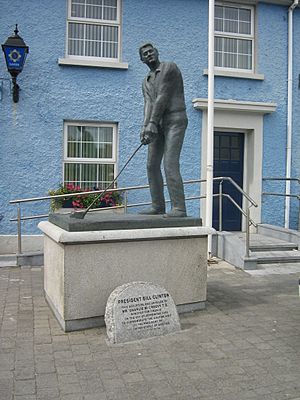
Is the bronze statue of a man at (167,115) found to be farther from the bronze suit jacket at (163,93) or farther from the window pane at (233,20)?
the window pane at (233,20)

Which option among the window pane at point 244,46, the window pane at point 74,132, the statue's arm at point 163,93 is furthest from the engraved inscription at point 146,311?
the window pane at point 244,46

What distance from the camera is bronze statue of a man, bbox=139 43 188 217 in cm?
534

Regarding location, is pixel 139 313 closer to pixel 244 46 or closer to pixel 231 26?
pixel 244 46

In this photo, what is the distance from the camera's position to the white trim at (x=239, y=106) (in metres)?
9.71

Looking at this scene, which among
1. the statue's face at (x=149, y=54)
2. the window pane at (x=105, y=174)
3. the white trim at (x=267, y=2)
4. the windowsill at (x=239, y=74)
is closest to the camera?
the statue's face at (x=149, y=54)

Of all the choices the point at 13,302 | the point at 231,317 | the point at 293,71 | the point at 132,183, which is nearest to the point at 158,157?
the point at 231,317

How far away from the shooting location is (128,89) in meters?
9.66

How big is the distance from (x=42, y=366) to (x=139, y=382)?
0.84 metres

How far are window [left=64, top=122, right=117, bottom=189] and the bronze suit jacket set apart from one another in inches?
165

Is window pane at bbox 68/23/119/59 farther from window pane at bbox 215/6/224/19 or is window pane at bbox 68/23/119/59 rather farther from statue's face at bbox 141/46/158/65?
statue's face at bbox 141/46/158/65

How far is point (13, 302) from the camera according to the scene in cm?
583

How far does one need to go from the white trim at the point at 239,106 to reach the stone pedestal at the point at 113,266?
4.85 meters

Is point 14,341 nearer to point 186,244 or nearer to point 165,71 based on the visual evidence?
point 186,244

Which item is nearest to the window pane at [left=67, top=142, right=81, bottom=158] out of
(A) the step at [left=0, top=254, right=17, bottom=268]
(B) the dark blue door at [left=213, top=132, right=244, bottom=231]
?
(A) the step at [left=0, top=254, right=17, bottom=268]
